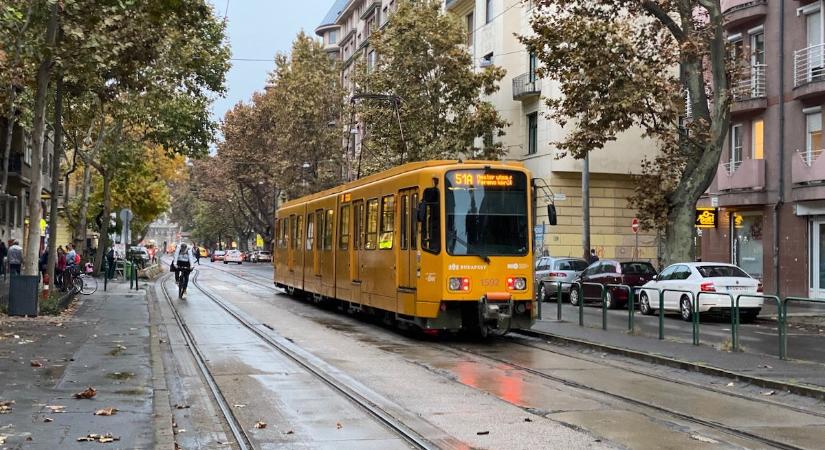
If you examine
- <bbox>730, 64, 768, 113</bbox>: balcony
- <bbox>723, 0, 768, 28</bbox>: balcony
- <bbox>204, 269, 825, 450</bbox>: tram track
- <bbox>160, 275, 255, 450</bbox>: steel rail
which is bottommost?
<bbox>204, 269, 825, 450</bbox>: tram track

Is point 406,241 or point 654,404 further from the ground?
point 406,241

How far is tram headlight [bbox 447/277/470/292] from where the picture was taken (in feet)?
53.2

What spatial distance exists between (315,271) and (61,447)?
60.0 feet

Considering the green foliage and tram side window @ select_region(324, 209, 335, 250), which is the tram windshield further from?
the green foliage

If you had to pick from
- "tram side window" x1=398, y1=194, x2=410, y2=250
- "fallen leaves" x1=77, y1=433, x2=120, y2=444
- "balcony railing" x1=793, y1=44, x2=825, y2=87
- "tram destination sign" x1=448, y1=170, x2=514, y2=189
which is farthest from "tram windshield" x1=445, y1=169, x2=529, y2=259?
"balcony railing" x1=793, y1=44, x2=825, y2=87

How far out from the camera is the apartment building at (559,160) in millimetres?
40594

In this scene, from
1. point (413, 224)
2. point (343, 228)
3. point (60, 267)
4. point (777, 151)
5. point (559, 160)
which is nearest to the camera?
point (413, 224)

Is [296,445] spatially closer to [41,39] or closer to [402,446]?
[402,446]

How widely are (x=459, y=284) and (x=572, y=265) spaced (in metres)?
16.7

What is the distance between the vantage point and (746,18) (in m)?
30.9

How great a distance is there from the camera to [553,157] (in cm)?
4006

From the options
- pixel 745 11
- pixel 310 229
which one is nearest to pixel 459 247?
pixel 310 229

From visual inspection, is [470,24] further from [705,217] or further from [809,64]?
[809,64]

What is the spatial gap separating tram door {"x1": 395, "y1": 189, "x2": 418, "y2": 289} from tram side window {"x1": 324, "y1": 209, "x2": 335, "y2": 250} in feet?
20.0
